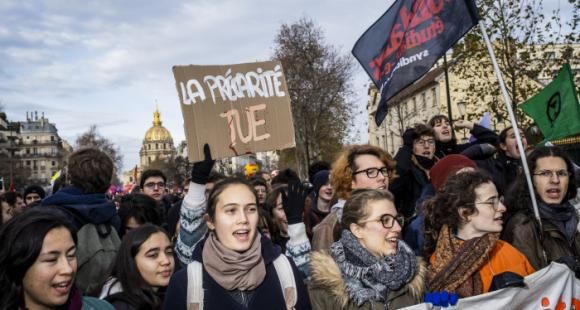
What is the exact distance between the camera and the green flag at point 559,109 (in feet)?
13.7

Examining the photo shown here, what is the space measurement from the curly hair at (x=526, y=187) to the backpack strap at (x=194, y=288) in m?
2.24

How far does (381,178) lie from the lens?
3883mm

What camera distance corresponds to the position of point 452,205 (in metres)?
3.26

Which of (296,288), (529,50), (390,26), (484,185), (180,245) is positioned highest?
(529,50)

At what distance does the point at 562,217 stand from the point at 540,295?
0.74 metres

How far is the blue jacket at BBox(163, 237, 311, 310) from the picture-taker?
2744mm

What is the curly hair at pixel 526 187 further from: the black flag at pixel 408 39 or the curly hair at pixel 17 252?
the curly hair at pixel 17 252

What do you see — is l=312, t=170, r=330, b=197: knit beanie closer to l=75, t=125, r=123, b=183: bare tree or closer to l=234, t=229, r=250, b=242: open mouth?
l=234, t=229, r=250, b=242: open mouth

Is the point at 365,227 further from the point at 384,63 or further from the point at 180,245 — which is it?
the point at 384,63

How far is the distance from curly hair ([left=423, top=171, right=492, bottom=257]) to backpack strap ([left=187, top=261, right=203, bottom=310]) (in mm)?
1500

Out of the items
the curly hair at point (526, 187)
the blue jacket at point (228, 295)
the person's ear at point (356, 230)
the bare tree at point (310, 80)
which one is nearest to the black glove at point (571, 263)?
the curly hair at point (526, 187)

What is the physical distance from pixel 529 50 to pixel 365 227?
13.2m

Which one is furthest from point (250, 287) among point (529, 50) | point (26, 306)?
point (529, 50)

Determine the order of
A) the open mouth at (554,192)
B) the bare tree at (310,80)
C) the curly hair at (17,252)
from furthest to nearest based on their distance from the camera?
the bare tree at (310,80), the open mouth at (554,192), the curly hair at (17,252)
